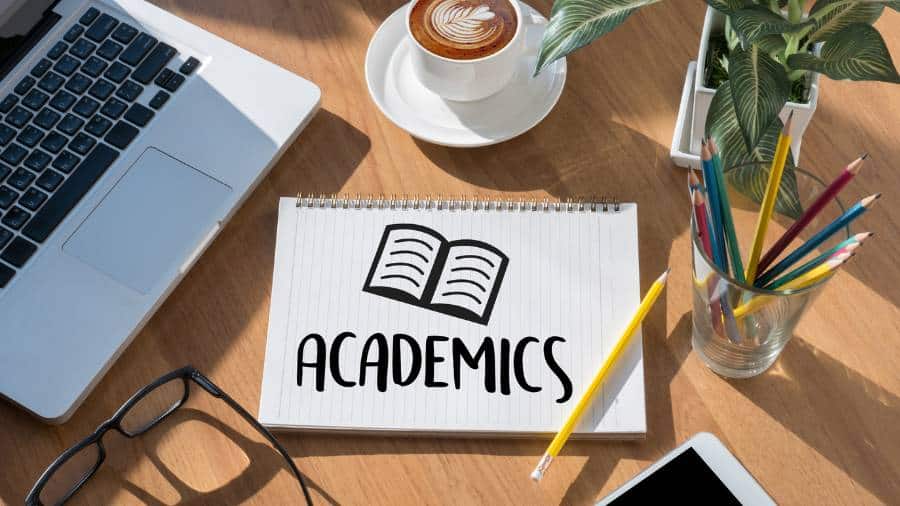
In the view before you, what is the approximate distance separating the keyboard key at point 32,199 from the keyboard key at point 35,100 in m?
0.08

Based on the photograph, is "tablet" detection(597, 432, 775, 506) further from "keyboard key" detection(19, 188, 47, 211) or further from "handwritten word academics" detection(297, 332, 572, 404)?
→ "keyboard key" detection(19, 188, 47, 211)

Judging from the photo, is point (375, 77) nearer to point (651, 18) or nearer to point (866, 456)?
point (651, 18)

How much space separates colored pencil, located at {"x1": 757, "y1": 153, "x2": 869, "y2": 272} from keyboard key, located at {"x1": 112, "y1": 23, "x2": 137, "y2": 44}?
0.59 meters

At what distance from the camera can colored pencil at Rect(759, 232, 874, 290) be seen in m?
0.57

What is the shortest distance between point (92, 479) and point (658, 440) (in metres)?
0.44

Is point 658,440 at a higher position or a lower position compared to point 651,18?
lower

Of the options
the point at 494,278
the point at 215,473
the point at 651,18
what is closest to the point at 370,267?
the point at 494,278

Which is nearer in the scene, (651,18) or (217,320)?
(217,320)

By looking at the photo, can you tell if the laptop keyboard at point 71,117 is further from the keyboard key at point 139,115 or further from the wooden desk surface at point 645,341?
the wooden desk surface at point 645,341

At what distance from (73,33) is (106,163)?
0.46 ft

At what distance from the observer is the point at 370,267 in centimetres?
79

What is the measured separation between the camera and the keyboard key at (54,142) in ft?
2.67

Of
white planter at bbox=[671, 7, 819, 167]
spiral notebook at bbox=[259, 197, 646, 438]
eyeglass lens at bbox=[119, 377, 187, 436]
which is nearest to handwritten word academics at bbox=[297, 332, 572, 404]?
spiral notebook at bbox=[259, 197, 646, 438]

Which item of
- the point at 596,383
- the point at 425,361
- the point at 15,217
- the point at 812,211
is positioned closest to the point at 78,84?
the point at 15,217
